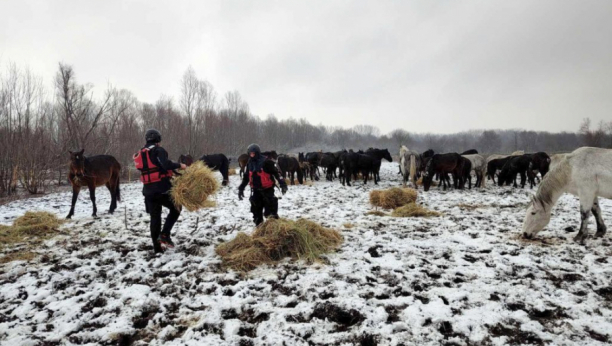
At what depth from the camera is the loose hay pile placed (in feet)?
14.3

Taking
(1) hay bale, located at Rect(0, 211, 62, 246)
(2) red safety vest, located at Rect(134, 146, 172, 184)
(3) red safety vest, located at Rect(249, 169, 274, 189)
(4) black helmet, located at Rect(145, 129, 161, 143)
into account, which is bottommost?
(1) hay bale, located at Rect(0, 211, 62, 246)

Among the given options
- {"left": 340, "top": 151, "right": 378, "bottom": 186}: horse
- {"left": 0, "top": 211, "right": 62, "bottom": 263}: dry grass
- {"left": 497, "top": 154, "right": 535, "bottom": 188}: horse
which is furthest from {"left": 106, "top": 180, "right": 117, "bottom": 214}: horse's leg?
{"left": 497, "top": 154, "right": 535, "bottom": 188}: horse

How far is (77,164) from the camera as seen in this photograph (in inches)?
287

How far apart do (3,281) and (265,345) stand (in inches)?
158

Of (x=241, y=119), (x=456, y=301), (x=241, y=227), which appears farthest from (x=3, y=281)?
(x=241, y=119)

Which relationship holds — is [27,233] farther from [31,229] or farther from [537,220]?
[537,220]

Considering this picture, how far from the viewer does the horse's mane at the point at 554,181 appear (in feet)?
17.0

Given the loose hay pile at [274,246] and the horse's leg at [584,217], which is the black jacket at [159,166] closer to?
the loose hay pile at [274,246]

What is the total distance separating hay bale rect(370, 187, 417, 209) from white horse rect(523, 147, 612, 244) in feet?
12.4

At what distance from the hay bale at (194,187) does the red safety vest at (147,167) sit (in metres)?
0.31

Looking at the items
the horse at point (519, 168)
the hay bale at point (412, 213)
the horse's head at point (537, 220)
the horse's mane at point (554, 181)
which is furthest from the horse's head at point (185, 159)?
the horse at point (519, 168)

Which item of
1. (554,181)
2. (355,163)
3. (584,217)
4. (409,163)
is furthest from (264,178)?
(409,163)

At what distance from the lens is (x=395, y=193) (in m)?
9.16

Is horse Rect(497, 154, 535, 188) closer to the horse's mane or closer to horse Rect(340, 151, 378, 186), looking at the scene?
horse Rect(340, 151, 378, 186)
